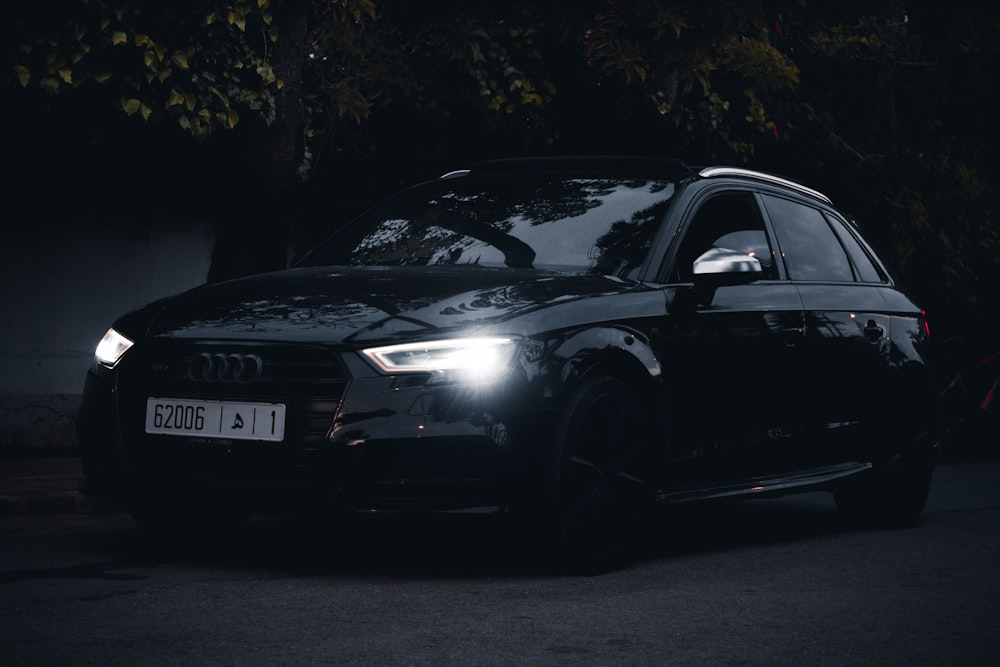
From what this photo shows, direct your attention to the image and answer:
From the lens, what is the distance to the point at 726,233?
7.37 metres

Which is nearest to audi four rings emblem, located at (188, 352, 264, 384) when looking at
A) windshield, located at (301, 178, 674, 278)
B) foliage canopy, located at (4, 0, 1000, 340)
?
windshield, located at (301, 178, 674, 278)

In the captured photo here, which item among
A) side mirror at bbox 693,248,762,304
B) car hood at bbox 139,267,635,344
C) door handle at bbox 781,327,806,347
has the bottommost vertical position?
door handle at bbox 781,327,806,347

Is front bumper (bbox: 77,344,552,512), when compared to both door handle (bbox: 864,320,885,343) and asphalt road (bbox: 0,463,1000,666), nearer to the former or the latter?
asphalt road (bbox: 0,463,1000,666)

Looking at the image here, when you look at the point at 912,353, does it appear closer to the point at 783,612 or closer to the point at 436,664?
the point at 783,612

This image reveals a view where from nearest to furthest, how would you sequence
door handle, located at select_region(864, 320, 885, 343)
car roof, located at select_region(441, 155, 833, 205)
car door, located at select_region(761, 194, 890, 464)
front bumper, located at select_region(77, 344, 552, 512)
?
front bumper, located at select_region(77, 344, 552, 512), car roof, located at select_region(441, 155, 833, 205), car door, located at select_region(761, 194, 890, 464), door handle, located at select_region(864, 320, 885, 343)

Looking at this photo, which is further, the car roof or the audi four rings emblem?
the car roof

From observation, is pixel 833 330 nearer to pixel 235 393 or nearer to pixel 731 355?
pixel 731 355

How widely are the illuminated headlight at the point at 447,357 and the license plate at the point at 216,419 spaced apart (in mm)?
417

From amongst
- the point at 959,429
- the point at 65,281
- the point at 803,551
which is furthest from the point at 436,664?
A: the point at 959,429

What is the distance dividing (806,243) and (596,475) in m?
2.38

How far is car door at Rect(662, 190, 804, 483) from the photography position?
6.62 meters

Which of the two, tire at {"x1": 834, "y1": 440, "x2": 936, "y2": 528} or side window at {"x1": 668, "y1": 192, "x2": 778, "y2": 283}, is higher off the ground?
→ side window at {"x1": 668, "y1": 192, "x2": 778, "y2": 283}

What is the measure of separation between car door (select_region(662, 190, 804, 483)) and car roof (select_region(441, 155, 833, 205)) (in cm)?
12

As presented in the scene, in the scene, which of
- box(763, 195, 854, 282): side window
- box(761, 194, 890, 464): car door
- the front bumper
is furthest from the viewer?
box(763, 195, 854, 282): side window
